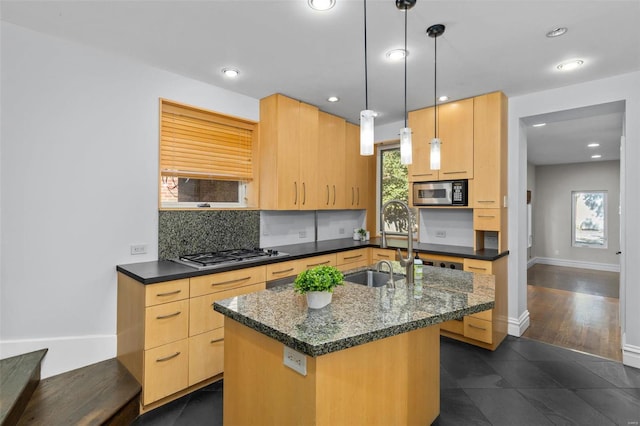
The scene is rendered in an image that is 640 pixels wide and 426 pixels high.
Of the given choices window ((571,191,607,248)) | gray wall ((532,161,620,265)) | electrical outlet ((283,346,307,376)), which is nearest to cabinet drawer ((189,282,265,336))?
electrical outlet ((283,346,307,376))

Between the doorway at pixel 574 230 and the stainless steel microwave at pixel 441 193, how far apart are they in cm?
101

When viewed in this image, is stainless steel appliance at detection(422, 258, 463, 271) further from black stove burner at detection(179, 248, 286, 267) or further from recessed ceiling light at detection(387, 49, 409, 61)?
recessed ceiling light at detection(387, 49, 409, 61)

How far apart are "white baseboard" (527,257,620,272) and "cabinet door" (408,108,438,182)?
18.8 ft

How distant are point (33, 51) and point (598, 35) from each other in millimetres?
3872

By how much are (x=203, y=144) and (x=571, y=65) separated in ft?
10.9

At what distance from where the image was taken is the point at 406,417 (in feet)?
5.35

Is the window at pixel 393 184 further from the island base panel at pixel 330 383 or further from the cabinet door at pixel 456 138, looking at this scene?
the island base panel at pixel 330 383

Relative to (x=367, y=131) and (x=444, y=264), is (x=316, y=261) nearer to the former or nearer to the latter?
(x=444, y=264)

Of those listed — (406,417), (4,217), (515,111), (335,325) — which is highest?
(515,111)

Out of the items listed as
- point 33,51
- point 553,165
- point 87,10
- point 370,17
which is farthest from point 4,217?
point 553,165

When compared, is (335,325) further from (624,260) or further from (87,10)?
(624,260)

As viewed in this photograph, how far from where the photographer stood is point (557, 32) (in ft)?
6.95

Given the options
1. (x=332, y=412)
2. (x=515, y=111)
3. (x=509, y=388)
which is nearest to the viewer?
(x=332, y=412)

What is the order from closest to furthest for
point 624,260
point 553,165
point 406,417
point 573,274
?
point 406,417, point 624,260, point 573,274, point 553,165
